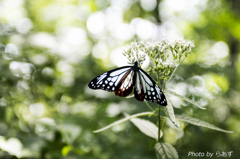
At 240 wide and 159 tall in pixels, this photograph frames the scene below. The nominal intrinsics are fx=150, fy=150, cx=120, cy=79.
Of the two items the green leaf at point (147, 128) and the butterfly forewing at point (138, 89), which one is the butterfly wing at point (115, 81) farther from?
the green leaf at point (147, 128)

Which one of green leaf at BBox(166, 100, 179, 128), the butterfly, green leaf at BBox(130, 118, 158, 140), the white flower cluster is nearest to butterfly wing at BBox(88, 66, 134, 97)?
the butterfly

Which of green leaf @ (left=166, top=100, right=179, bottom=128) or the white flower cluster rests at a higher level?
the white flower cluster

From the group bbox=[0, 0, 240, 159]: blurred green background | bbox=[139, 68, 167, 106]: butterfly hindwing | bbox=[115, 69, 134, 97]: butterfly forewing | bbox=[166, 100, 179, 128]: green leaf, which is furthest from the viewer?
bbox=[0, 0, 240, 159]: blurred green background

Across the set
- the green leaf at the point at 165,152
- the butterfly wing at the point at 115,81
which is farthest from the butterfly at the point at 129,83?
the green leaf at the point at 165,152

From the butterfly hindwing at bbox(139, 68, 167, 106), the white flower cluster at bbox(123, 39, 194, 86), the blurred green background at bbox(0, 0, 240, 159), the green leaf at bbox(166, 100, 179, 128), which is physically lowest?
the blurred green background at bbox(0, 0, 240, 159)

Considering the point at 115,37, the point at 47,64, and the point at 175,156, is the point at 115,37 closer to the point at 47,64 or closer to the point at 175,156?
the point at 47,64

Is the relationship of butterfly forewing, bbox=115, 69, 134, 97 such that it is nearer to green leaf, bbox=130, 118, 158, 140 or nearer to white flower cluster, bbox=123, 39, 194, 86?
white flower cluster, bbox=123, 39, 194, 86

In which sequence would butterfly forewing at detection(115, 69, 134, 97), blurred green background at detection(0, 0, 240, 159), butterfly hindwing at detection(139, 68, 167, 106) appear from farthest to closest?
blurred green background at detection(0, 0, 240, 159) < butterfly forewing at detection(115, 69, 134, 97) < butterfly hindwing at detection(139, 68, 167, 106)

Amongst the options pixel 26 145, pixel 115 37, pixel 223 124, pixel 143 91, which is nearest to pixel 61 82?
pixel 26 145
